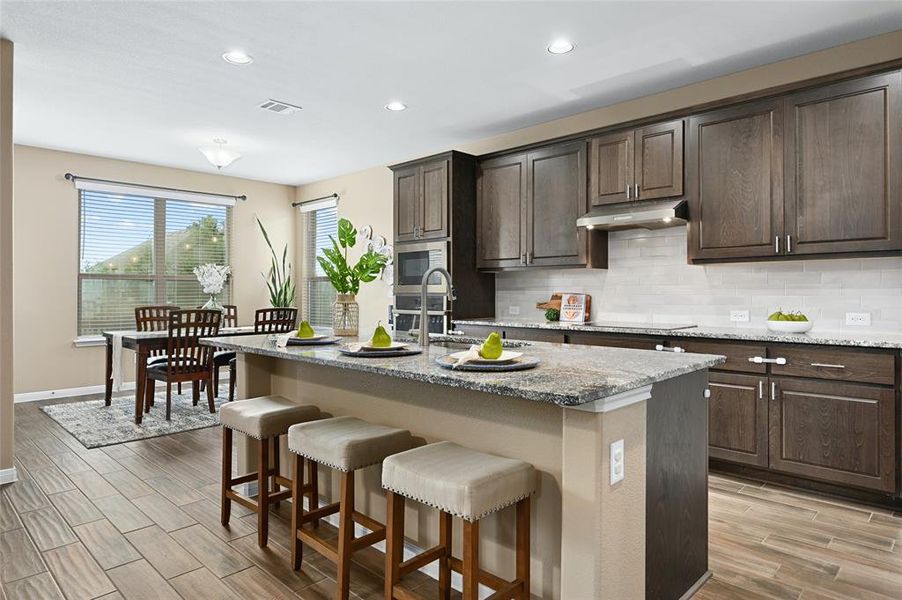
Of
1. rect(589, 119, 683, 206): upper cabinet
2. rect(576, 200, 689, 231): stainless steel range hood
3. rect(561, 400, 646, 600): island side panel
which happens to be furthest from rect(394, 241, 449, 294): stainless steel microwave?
rect(561, 400, 646, 600): island side panel

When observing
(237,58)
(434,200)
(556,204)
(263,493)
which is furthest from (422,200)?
(263,493)

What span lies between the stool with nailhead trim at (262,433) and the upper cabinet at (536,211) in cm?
259

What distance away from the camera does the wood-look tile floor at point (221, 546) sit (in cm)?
219

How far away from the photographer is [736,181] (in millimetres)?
3602

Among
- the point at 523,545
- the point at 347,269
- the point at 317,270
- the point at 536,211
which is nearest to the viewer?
the point at 523,545

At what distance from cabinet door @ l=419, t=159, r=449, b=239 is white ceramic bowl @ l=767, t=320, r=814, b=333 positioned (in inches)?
108

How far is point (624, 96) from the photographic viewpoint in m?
4.31

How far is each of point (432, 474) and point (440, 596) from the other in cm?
67

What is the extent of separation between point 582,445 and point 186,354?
440cm

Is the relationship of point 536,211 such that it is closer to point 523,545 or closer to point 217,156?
point 217,156

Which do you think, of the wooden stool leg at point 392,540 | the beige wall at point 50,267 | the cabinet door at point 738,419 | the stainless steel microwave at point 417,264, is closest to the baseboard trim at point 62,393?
the beige wall at point 50,267

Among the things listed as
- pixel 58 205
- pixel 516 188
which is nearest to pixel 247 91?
pixel 516 188

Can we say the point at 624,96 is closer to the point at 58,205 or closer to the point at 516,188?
the point at 516,188

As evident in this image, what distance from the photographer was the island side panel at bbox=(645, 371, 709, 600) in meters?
1.89
